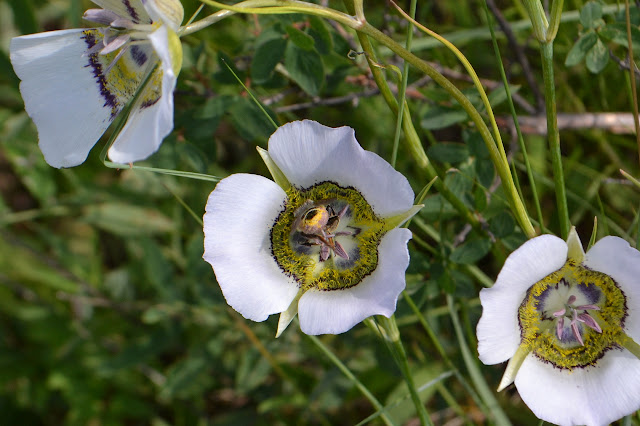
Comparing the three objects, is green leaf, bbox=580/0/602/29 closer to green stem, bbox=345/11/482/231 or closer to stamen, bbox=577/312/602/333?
green stem, bbox=345/11/482/231

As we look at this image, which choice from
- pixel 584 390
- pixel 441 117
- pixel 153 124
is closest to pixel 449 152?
pixel 441 117

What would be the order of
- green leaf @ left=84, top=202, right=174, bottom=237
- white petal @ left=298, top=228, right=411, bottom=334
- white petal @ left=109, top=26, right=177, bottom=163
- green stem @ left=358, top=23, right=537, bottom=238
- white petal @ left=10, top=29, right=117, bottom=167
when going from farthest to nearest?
1. green leaf @ left=84, top=202, right=174, bottom=237
2. white petal @ left=10, top=29, right=117, bottom=167
3. green stem @ left=358, top=23, right=537, bottom=238
4. white petal @ left=298, top=228, right=411, bottom=334
5. white petal @ left=109, top=26, right=177, bottom=163

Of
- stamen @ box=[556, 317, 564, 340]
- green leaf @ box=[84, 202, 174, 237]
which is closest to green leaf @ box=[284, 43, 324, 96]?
stamen @ box=[556, 317, 564, 340]

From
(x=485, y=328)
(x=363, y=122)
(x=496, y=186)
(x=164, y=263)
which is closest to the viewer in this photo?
(x=485, y=328)

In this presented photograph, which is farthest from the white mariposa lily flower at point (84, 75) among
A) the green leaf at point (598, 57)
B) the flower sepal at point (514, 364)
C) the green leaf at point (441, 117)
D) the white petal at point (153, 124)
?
the green leaf at point (598, 57)

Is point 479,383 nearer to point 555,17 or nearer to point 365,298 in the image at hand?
point 365,298

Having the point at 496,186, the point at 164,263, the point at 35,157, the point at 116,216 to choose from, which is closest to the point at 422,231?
the point at 496,186

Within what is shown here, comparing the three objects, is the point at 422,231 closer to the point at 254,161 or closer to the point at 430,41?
the point at 430,41

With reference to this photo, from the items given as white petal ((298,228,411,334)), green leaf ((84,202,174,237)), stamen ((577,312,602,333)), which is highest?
white petal ((298,228,411,334))
